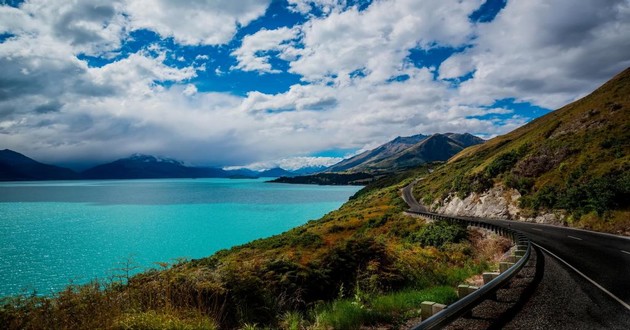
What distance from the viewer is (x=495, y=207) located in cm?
5719

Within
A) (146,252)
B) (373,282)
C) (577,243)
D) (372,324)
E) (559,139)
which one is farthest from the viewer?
(146,252)

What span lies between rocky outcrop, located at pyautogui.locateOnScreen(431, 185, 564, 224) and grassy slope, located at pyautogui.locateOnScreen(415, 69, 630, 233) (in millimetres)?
1122

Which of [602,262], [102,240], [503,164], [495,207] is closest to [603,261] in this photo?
[602,262]

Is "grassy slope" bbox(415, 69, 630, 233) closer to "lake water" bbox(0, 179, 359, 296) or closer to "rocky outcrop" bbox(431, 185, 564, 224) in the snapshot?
"rocky outcrop" bbox(431, 185, 564, 224)

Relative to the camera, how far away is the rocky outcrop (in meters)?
44.5

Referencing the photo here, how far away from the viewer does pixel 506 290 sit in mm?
9320

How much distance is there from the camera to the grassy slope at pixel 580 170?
33656 millimetres

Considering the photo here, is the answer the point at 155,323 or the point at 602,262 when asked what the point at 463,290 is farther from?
the point at 602,262

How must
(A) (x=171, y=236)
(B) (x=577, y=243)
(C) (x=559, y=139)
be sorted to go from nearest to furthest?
(B) (x=577, y=243) → (C) (x=559, y=139) → (A) (x=171, y=236)

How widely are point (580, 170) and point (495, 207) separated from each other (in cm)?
1640

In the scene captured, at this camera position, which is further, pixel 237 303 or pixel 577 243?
pixel 577 243

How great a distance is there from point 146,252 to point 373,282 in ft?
220

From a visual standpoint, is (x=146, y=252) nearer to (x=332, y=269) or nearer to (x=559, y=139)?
(x=332, y=269)

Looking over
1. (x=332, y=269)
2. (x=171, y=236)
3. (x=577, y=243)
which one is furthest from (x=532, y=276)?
(x=171, y=236)
